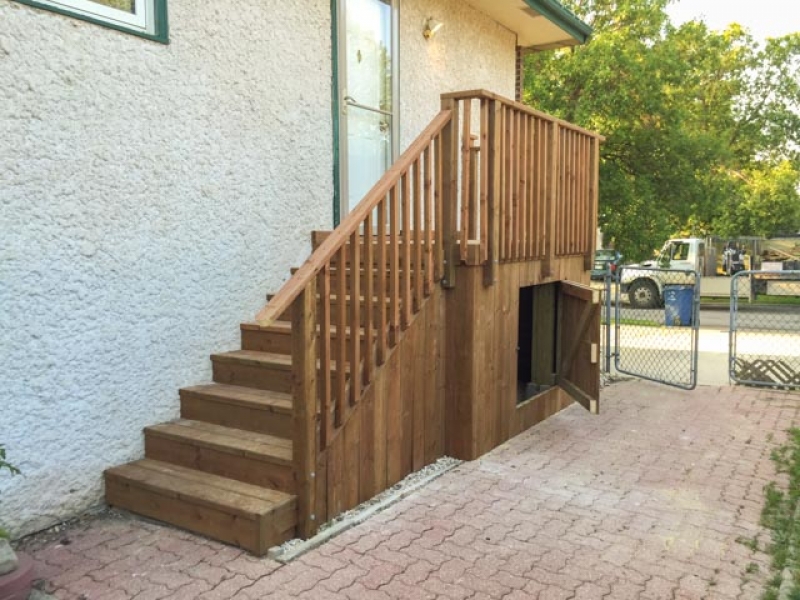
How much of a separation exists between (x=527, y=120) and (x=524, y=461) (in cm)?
259

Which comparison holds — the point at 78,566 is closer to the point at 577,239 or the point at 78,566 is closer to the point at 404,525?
the point at 404,525

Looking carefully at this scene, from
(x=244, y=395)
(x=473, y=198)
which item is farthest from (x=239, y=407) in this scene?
(x=473, y=198)

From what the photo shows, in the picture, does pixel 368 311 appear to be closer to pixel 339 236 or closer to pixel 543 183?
pixel 339 236

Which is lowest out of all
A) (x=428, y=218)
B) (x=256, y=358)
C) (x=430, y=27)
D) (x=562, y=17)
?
(x=256, y=358)

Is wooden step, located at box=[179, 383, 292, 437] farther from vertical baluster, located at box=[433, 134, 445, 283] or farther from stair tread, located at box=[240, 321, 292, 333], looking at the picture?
vertical baluster, located at box=[433, 134, 445, 283]

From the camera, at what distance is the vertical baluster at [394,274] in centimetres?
399

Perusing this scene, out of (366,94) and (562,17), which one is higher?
(562,17)

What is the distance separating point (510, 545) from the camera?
3.40 meters

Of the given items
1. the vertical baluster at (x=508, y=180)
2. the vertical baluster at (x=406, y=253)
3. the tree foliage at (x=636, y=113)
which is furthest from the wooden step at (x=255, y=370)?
the tree foliage at (x=636, y=113)

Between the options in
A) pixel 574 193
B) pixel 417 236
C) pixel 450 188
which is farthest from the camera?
pixel 574 193

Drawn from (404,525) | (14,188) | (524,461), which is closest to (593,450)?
(524,461)

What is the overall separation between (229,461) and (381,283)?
130cm

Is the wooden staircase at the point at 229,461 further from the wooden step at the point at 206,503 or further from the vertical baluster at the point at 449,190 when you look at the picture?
the vertical baluster at the point at 449,190

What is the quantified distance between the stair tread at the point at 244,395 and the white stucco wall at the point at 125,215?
151 millimetres
